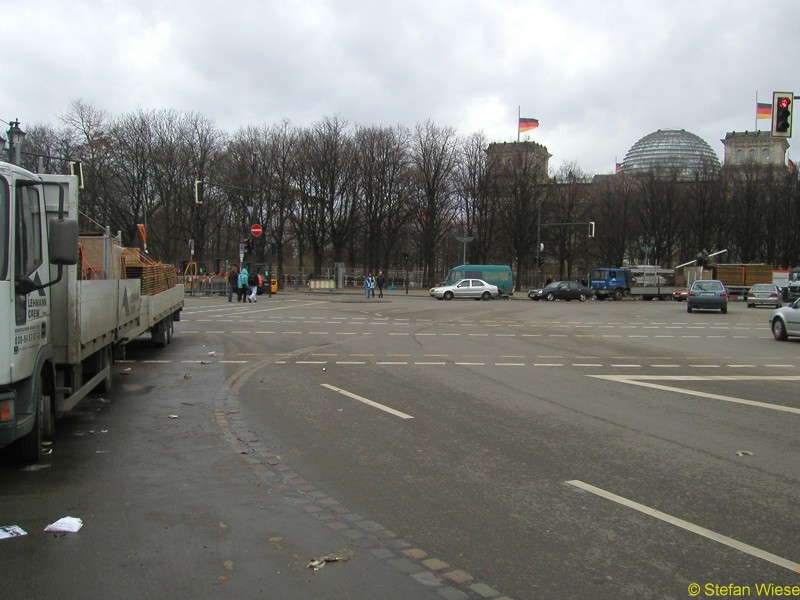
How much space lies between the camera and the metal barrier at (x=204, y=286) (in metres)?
48.6

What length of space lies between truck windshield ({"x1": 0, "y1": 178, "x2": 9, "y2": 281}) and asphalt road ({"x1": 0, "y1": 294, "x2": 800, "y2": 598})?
188 centimetres

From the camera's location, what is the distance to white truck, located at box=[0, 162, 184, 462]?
5.69 m

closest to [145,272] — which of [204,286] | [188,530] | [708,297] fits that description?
[188,530]

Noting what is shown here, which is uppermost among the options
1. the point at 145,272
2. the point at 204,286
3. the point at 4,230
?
the point at 4,230

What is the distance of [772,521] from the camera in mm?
4984

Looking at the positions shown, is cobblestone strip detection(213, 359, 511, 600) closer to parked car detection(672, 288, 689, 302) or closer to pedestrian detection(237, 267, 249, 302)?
pedestrian detection(237, 267, 249, 302)

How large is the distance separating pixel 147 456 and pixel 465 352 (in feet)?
33.9

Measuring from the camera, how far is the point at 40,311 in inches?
258

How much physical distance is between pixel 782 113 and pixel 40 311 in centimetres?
1789

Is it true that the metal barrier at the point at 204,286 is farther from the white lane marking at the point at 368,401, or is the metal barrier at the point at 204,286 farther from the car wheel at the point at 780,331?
the white lane marking at the point at 368,401

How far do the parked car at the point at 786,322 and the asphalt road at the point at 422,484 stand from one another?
Answer: 28.5 feet

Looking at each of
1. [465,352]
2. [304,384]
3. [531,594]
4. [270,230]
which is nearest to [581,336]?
[465,352]

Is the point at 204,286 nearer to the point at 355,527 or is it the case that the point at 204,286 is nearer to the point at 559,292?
the point at 559,292

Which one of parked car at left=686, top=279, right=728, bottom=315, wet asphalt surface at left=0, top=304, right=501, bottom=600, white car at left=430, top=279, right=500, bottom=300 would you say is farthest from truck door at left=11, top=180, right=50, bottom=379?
white car at left=430, top=279, right=500, bottom=300
